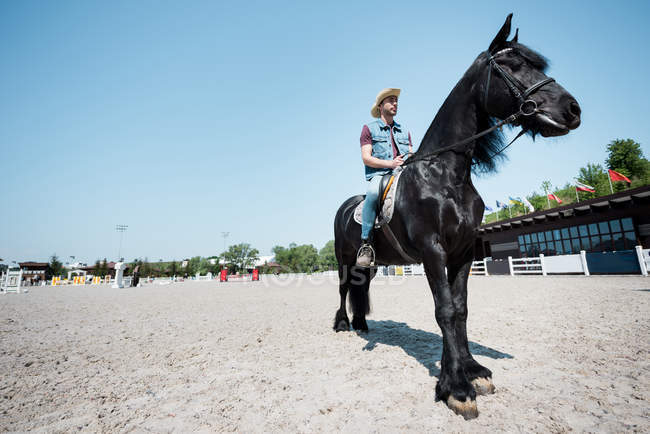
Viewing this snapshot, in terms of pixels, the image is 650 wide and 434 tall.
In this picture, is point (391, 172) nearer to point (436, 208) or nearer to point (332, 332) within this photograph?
point (436, 208)

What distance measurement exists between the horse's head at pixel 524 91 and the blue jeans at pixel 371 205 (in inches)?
52.5

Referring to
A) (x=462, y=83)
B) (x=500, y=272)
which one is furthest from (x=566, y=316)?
(x=500, y=272)

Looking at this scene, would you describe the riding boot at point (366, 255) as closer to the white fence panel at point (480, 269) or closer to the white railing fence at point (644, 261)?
the white railing fence at point (644, 261)

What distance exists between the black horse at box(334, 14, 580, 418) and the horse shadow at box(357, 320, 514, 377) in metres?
0.62

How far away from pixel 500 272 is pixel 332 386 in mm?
21885

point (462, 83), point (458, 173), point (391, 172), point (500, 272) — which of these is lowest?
point (500, 272)

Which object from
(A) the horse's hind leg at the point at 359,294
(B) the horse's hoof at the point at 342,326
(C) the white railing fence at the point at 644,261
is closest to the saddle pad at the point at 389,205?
(A) the horse's hind leg at the point at 359,294

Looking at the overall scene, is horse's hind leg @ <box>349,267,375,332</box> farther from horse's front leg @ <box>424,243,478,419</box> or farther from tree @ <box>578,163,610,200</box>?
tree @ <box>578,163,610,200</box>

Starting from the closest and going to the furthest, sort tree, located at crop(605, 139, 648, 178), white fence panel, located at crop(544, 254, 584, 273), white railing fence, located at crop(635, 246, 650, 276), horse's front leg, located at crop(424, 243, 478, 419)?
horse's front leg, located at crop(424, 243, 478, 419) < white railing fence, located at crop(635, 246, 650, 276) < white fence panel, located at crop(544, 254, 584, 273) < tree, located at crop(605, 139, 648, 178)

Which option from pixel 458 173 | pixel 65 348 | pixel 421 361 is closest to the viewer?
pixel 458 173

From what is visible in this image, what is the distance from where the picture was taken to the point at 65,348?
3734 millimetres

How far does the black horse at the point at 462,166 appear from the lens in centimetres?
222

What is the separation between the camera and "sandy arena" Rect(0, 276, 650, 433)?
1.84m

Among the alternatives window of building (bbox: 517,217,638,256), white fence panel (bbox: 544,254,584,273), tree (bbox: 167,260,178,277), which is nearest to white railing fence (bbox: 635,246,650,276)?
white fence panel (bbox: 544,254,584,273)
